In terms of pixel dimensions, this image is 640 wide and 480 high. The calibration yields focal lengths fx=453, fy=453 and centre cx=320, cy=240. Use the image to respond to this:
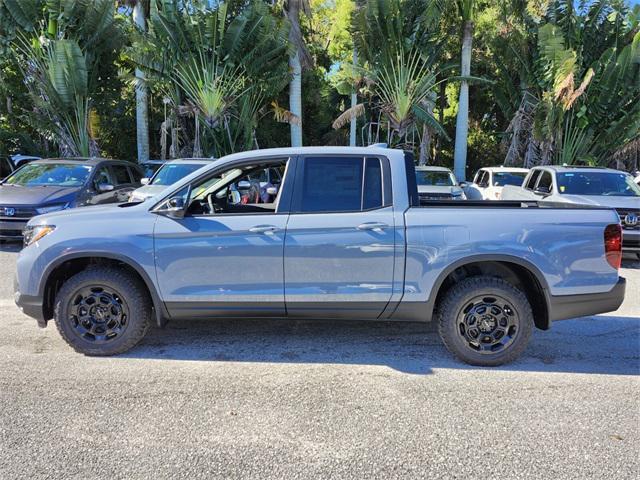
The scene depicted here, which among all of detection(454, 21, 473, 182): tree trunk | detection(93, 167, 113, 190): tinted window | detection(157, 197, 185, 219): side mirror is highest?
detection(454, 21, 473, 182): tree trunk

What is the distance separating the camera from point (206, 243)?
3871 millimetres

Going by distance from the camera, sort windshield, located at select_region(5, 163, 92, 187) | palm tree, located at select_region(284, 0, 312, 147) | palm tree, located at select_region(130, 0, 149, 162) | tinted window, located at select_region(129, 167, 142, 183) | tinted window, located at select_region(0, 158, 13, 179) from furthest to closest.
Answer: palm tree, located at select_region(130, 0, 149, 162) < palm tree, located at select_region(284, 0, 312, 147) < tinted window, located at select_region(0, 158, 13, 179) < tinted window, located at select_region(129, 167, 142, 183) < windshield, located at select_region(5, 163, 92, 187)

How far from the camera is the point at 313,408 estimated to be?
328 cm

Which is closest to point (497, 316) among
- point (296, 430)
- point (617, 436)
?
point (617, 436)

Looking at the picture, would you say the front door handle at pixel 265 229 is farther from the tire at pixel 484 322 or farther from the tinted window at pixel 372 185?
the tire at pixel 484 322

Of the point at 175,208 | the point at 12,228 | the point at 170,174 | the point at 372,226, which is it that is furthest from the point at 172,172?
the point at 372,226

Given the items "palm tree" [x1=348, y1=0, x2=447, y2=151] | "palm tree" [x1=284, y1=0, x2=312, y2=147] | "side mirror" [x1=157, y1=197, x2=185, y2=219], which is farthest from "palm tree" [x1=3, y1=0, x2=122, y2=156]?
"side mirror" [x1=157, y1=197, x2=185, y2=219]

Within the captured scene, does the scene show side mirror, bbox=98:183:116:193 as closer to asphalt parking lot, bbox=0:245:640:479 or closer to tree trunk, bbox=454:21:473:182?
asphalt parking lot, bbox=0:245:640:479

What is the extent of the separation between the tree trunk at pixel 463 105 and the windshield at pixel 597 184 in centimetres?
888

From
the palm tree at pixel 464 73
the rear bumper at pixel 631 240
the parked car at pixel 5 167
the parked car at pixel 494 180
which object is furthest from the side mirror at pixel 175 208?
the parked car at pixel 5 167

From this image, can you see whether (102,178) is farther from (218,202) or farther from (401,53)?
(401,53)

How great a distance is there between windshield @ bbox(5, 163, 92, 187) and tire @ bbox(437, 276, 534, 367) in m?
7.93

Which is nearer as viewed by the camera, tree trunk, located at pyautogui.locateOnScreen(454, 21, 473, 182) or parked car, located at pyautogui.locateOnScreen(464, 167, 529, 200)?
parked car, located at pyautogui.locateOnScreen(464, 167, 529, 200)

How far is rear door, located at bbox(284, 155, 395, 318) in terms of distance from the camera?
383 centimetres
